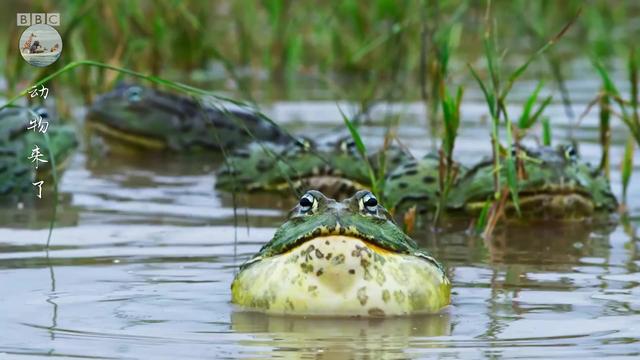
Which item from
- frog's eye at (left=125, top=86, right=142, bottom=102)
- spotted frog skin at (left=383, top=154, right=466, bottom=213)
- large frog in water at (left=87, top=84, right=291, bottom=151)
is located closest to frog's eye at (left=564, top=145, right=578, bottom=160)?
spotted frog skin at (left=383, top=154, right=466, bottom=213)

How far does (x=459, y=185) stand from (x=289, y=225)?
2.61 m

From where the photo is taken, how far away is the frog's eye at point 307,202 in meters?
5.39

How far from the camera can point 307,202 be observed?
5.40 m

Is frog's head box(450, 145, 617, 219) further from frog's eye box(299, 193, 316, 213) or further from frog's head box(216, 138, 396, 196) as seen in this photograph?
frog's eye box(299, 193, 316, 213)

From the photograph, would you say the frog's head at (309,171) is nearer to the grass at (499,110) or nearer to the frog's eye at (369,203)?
the grass at (499,110)

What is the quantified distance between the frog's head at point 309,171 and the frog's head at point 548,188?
778mm

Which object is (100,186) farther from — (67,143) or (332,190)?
(332,190)

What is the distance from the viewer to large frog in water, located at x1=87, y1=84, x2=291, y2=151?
419 inches

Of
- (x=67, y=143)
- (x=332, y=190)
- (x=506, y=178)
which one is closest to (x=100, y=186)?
(x=67, y=143)

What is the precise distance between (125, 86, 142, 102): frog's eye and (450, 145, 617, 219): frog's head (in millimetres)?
3166

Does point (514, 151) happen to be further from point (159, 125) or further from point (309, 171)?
point (159, 125)

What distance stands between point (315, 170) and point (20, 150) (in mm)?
1540

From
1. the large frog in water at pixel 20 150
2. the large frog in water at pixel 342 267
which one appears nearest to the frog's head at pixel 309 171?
the large frog in water at pixel 20 150
